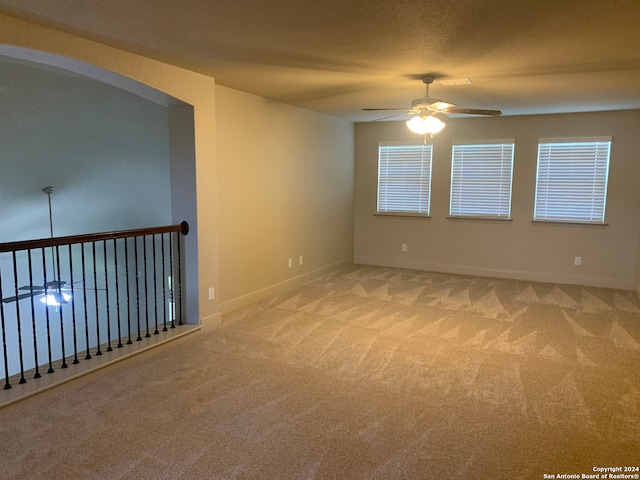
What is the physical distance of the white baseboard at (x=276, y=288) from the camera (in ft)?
16.0

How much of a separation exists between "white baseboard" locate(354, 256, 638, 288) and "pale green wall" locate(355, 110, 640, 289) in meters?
0.01

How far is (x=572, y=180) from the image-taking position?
6.10 meters

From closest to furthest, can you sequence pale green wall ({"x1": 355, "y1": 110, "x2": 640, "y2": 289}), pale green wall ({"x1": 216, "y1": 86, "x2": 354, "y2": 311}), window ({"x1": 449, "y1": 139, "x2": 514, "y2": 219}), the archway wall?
1. the archway wall
2. pale green wall ({"x1": 216, "y1": 86, "x2": 354, "y2": 311})
3. pale green wall ({"x1": 355, "y1": 110, "x2": 640, "y2": 289})
4. window ({"x1": 449, "y1": 139, "x2": 514, "y2": 219})

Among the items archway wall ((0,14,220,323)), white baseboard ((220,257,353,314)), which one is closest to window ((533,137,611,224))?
white baseboard ((220,257,353,314))

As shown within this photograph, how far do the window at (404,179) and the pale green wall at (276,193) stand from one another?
61 centimetres

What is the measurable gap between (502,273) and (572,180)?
5.34 ft

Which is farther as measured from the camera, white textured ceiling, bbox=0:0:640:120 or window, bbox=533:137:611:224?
window, bbox=533:137:611:224

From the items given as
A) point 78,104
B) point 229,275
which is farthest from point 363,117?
point 78,104

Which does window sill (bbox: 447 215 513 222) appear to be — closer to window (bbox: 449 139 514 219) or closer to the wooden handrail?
window (bbox: 449 139 514 219)

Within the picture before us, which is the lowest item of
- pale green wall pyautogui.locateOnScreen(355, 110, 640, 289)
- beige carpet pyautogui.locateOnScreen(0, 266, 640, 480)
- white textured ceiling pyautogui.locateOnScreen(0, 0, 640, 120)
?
beige carpet pyautogui.locateOnScreen(0, 266, 640, 480)

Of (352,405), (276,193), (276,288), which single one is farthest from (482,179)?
(352,405)

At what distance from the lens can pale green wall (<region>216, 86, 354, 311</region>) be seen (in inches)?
186

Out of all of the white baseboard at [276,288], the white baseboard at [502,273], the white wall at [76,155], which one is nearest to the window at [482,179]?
the white baseboard at [502,273]

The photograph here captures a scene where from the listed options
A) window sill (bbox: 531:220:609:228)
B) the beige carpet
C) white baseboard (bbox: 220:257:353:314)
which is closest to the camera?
the beige carpet
